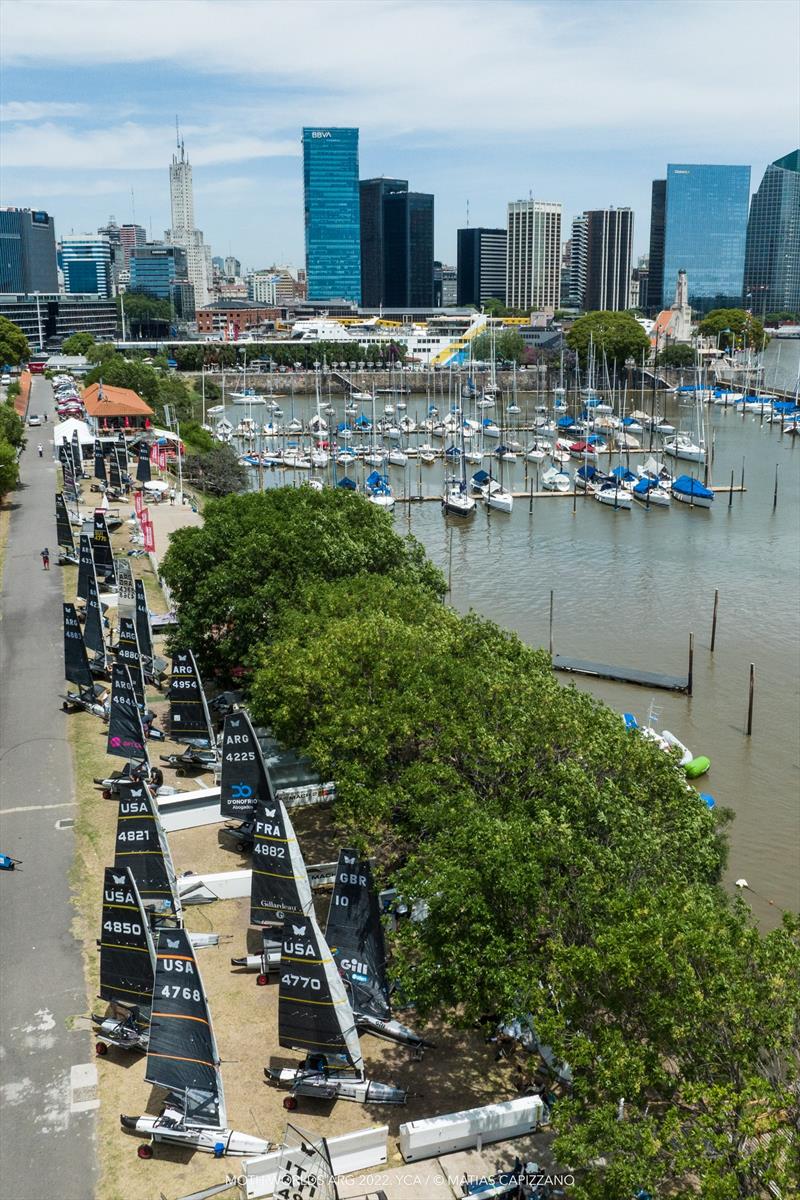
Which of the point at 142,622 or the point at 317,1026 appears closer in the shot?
the point at 317,1026

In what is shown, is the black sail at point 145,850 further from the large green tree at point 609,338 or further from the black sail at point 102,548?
the large green tree at point 609,338

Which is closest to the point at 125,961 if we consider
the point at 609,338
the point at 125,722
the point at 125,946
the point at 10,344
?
the point at 125,946

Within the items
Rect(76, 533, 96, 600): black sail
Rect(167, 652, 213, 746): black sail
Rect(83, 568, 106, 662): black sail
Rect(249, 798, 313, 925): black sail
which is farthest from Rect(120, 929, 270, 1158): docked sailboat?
Rect(76, 533, 96, 600): black sail

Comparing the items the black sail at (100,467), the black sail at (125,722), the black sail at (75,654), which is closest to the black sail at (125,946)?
the black sail at (125,722)

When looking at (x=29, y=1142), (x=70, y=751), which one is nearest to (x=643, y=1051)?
(x=29, y=1142)

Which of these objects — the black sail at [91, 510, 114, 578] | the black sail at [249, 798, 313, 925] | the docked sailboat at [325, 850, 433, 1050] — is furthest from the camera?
the black sail at [91, 510, 114, 578]

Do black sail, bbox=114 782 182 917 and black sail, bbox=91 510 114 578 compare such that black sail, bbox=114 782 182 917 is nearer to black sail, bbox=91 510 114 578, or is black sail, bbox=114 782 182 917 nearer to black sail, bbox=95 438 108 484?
black sail, bbox=91 510 114 578

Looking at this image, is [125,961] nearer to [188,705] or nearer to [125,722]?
[125,722]
